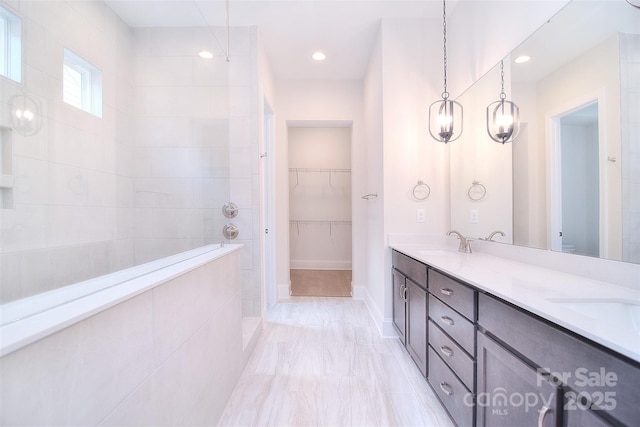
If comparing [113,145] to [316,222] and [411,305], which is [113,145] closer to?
[411,305]

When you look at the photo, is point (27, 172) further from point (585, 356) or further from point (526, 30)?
point (526, 30)

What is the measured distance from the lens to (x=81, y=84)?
149 cm

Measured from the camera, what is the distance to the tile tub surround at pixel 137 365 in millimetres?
484

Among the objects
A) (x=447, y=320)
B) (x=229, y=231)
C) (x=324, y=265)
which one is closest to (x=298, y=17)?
(x=229, y=231)

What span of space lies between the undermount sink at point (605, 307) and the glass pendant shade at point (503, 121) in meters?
1.05

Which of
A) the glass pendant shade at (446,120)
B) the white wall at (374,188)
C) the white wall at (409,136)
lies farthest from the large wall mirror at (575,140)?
the white wall at (374,188)

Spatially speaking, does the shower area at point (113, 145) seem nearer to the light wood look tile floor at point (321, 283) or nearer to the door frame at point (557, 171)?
the light wood look tile floor at point (321, 283)

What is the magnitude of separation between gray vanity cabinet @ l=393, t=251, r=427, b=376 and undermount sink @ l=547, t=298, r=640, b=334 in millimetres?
753

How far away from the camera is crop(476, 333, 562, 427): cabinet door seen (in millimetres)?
729

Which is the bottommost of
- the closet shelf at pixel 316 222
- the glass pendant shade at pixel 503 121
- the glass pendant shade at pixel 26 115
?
the closet shelf at pixel 316 222

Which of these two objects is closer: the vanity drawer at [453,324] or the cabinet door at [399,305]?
the vanity drawer at [453,324]

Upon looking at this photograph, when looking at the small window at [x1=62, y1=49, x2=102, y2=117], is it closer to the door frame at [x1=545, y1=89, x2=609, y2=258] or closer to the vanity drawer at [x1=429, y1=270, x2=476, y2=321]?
the vanity drawer at [x1=429, y1=270, x2=476, y2=321]

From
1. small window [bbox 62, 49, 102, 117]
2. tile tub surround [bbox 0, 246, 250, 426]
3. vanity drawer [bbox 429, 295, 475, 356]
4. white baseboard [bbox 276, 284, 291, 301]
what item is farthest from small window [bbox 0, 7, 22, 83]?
white baseboard [bbox 276, 284, 291, 301]

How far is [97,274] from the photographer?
0.92 metres
